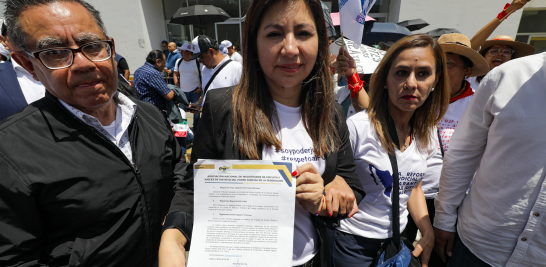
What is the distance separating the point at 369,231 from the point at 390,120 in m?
0.75

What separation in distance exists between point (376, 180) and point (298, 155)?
737 mm

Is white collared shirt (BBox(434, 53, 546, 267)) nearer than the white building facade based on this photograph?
Yes

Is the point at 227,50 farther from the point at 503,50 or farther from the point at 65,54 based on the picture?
the point at 65,54

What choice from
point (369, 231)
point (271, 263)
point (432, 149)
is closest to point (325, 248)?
point (271, 263)

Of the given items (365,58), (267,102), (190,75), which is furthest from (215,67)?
(267,102)

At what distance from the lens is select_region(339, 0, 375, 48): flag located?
153 centimetres

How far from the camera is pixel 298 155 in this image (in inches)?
47.3

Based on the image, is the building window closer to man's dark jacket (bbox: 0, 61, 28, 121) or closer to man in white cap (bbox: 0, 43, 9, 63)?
man's dark jacket (bbox: 0, 61, 28, 121)

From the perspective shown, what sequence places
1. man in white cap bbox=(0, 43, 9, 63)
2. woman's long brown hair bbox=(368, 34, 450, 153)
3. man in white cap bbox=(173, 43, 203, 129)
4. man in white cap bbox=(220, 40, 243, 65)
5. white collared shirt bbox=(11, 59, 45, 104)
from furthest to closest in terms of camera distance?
man in white cap bbox=(220, 40, 243, 65)
man in white cap bbox=(173, 43, 203, 129)
man in white cap bbox=(0, 43, 9, 63)
white collared shirt bbox=(11, 59, 45, 104)
woman's long brown hair bbox=(368, 34, 450, 153)

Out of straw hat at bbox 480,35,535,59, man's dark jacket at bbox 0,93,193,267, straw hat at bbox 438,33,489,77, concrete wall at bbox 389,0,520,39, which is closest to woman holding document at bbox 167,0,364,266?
man's dark jacket at bbox 0,93,193,267

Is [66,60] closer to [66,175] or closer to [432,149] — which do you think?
[66,175]

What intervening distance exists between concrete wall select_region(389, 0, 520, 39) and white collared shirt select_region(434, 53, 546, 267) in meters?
9.93

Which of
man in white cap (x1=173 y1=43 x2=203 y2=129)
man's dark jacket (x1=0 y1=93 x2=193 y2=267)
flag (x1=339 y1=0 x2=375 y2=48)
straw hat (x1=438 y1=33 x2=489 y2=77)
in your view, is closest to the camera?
man's dark jacket (x1=0 y1=93 x2=193 y2=267)

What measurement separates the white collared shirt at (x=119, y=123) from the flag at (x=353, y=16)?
130 centimetres
